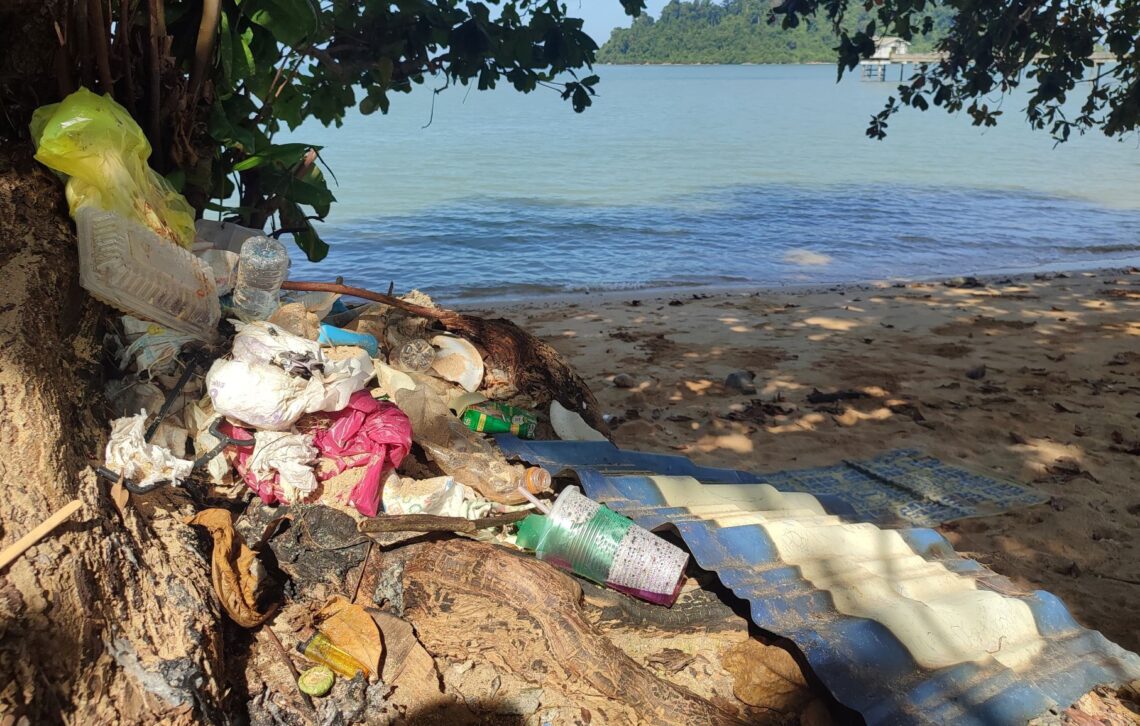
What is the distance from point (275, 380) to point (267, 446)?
0.20 metres

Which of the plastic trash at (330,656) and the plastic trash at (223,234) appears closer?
the plastic trash at (330,656)

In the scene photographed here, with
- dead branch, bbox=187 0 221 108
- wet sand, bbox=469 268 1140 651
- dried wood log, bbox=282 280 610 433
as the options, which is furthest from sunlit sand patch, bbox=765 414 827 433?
dead branch, bbox=187 0 221 108

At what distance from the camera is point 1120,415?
5227mm

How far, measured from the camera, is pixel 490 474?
2637 mm

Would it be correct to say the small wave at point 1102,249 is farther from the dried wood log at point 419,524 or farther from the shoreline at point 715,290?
the dried wood log at point 419,524

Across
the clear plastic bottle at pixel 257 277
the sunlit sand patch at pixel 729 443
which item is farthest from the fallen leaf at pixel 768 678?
the sunlit sand patch at pixel 729 443

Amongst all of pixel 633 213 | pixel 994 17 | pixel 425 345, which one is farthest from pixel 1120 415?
pixel 633 213

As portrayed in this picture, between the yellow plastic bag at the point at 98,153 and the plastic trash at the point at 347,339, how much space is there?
0.69 metres

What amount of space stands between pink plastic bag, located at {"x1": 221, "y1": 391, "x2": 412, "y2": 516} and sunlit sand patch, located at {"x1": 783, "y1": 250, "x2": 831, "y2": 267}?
12255 mm

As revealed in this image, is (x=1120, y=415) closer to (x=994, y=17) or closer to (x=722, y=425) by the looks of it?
(x=722, y=425)

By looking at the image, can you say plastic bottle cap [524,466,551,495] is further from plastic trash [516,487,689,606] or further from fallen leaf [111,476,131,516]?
fallen leaf [111,476,131,516]

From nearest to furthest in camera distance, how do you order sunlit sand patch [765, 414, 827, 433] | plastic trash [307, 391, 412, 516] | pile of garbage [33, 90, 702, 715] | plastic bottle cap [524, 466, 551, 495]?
pile of garbage [33, 90, 702, 715] < plastic trash [307, 391, 412, 516] < plastic bottle cap [524, 466, 551, 495] < sunlit sand patch [765, 414, 827, 433]

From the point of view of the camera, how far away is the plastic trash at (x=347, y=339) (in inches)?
122

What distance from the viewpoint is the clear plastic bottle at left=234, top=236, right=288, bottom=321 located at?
301 cm
